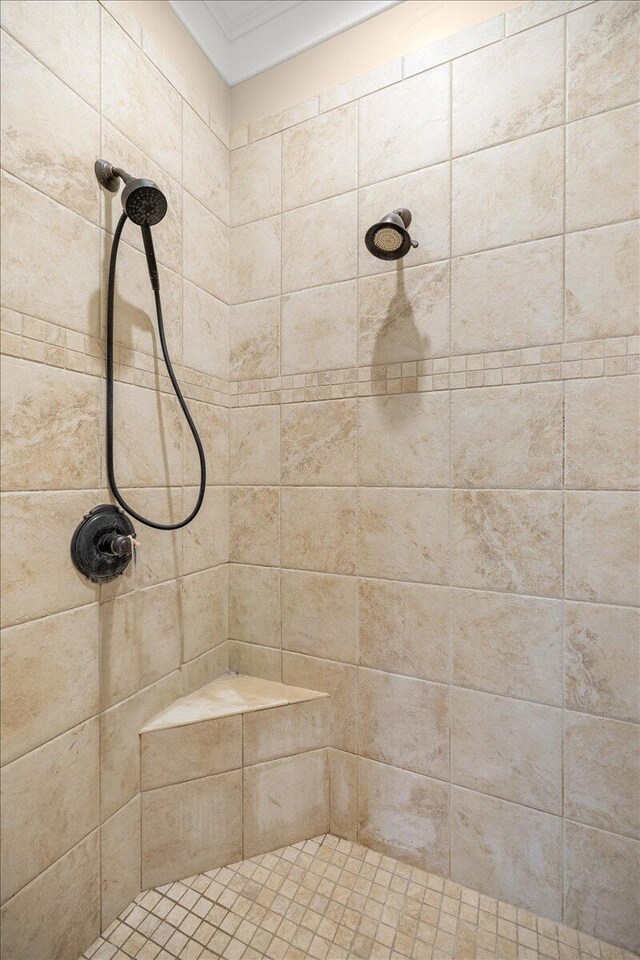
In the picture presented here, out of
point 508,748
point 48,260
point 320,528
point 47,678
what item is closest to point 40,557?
point 47,678

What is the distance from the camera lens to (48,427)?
98cm

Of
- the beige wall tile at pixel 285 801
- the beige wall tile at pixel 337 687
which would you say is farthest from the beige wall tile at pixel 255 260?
the beige wall tile at pixel 285 801

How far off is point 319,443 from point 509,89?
1.04 m

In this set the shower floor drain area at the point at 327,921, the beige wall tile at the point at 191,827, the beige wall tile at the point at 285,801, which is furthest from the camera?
the beige wall tile at the point at 285,801

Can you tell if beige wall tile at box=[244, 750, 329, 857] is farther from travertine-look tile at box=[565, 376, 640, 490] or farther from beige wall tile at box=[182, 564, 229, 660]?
travertine-look tile at box=[565, 376, 640, 490]

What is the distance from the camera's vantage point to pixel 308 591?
1425 millimetres

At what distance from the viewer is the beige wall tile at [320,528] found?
1.36 meters

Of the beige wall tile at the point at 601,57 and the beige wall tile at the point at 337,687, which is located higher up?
the beige wall tile at the point at 601,57

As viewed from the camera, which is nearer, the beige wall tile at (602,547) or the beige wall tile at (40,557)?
the beige wall tile at (40,557)

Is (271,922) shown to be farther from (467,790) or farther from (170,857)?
(467,790)

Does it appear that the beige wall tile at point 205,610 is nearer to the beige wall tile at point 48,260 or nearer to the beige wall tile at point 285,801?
the beige wall tile at point 285,801

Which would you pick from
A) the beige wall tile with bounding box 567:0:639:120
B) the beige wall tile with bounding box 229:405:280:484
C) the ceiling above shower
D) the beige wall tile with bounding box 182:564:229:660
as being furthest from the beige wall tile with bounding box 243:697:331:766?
the ceiling above shower

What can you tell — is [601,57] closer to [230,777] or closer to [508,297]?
[508,297]

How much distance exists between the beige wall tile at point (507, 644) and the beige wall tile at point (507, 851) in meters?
0.30
